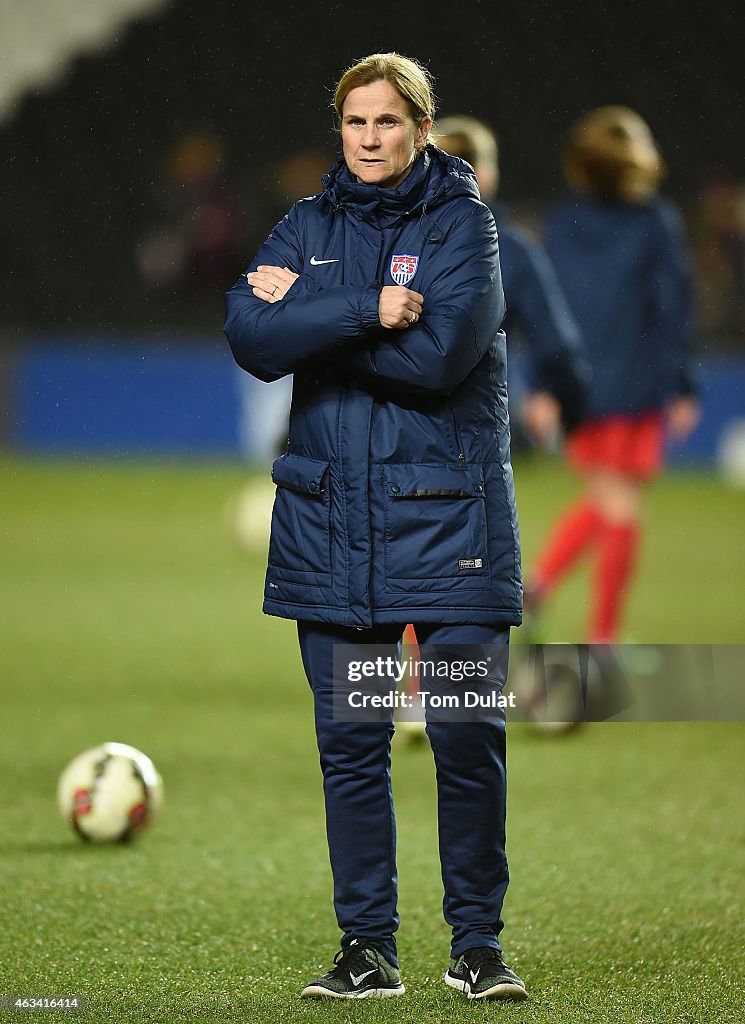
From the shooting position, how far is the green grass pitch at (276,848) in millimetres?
2645

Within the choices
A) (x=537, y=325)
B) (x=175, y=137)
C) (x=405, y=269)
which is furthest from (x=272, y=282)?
(x=175, y=137)

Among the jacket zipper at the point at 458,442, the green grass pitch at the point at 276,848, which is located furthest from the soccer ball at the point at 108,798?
the jacket zipper at the point at 458,442

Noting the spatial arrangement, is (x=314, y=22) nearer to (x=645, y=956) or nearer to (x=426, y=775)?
(x=426, y=775)

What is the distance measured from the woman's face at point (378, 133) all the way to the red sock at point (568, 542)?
2.72 meters

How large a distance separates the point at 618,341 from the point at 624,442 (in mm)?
328

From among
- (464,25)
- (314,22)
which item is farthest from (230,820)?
(314,22)

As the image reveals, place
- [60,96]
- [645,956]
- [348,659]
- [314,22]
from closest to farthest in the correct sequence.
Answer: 1. [348,659]
2. [645,956]
3. [314,22]
4. [60,96]

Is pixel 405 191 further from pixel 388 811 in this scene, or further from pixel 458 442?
pixel 388 811

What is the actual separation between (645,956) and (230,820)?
1296 millimetres

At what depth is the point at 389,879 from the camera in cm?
262

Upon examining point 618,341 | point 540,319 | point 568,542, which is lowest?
point 568,542

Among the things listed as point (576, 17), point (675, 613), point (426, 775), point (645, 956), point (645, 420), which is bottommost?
point (645, 956)

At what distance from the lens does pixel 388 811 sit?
8.64 feet

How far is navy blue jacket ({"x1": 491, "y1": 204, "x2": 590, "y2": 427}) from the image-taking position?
4465mm
